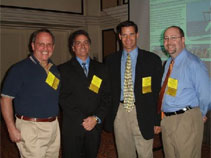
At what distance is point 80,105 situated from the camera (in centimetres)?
211

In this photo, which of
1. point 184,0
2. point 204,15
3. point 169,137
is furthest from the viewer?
point 184,0

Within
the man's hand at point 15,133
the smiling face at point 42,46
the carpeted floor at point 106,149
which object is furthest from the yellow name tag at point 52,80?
the carpeted floor at point 106,149

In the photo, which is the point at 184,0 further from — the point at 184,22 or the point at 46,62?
the point at 46,62

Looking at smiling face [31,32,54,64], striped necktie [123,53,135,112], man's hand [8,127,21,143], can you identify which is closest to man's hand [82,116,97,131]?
striped necktie [123,53,135,112]

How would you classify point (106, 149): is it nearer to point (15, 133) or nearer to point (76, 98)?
point (76, 98)

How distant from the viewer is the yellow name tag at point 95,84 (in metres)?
2.14

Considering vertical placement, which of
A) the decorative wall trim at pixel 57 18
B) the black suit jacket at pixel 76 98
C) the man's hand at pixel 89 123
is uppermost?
the decorative wall trim at pixel 57 18

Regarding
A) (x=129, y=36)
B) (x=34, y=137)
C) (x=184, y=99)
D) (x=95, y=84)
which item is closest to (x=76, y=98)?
(x=95, y=84)

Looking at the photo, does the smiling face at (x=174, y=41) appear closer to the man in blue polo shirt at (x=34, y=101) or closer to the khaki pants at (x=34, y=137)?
the man in blue polo shirt at (x=34, y=101)

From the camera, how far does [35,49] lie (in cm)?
201

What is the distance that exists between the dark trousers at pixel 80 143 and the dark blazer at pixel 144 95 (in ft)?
0.97

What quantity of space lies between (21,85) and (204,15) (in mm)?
2845

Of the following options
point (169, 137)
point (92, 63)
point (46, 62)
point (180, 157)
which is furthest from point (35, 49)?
point (180, 157)

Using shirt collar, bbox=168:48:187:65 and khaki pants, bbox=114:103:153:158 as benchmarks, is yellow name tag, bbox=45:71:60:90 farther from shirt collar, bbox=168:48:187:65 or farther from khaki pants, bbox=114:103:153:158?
shirt collar, bbox=168:48:187:65
